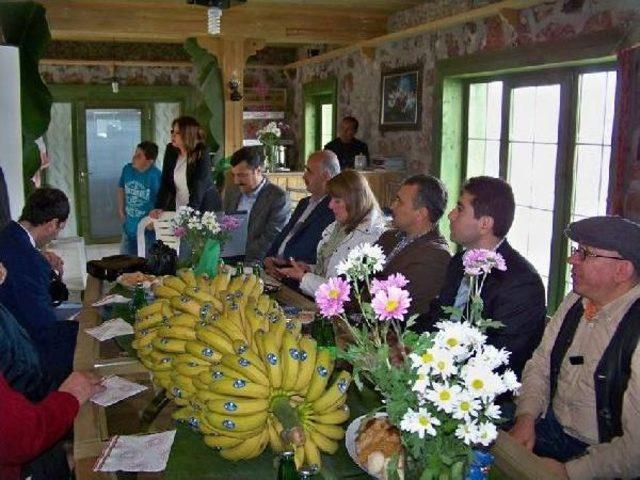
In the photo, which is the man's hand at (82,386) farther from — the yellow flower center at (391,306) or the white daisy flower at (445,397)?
the white daisy flower at (445,397)

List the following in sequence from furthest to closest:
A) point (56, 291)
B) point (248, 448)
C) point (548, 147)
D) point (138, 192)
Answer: point (138, 192) → point (548, 147) → point (56, 291) → point (248, 448)

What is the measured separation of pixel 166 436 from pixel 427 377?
0.83m

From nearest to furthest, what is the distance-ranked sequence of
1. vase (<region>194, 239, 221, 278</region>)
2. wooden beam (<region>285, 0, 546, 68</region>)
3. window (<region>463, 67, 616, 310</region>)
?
vase (<region>194, 239, 221, 278</region>) → window (<region>463, 67, 616, 310</region>) → wooden beam (<region>285, 0, 546, 68</region>)

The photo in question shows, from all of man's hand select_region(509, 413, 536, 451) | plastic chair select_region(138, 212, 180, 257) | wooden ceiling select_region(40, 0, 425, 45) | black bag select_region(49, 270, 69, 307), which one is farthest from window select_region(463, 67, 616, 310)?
black bag select_region(49, 270, 69, 307)

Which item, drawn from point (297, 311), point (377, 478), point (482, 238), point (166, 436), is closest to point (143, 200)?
point (297, 311)

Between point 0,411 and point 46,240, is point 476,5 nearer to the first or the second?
point 46,240

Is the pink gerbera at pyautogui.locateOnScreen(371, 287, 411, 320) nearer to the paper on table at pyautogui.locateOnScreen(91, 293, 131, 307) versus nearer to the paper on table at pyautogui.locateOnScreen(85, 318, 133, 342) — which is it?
the paper on table at pyautogui.locateOnScreen(85, 318, 133, 342)

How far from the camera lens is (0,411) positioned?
1.77 meters

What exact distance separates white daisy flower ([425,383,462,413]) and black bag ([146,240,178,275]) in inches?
93.9

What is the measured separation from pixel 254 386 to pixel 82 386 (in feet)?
2.51

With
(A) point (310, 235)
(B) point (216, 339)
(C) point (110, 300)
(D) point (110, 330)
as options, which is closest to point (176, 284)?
(D) point (110, 330)

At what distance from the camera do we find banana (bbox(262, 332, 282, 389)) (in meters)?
1.47

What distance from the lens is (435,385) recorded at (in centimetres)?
116

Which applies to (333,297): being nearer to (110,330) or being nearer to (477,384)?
(477,384)
